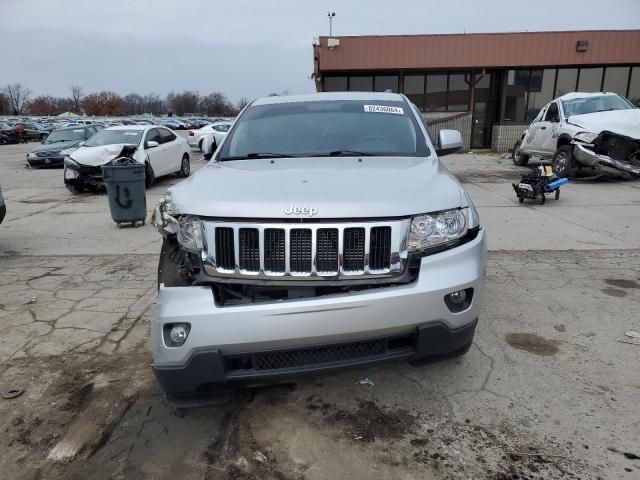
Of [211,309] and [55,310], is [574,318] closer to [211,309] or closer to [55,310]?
[211,309]

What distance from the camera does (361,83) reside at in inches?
902

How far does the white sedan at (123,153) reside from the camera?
1148 cm

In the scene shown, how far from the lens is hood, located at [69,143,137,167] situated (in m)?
11.4

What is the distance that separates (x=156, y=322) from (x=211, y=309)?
0.31 m

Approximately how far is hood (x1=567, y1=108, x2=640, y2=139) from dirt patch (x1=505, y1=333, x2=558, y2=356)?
368 inches

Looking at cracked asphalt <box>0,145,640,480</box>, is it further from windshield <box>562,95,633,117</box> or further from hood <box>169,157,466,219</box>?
windshield <box>562,95,633,117</box>

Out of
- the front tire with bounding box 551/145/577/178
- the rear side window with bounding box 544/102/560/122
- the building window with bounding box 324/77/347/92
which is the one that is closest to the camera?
the front tire with bounding box 551/145/577/178

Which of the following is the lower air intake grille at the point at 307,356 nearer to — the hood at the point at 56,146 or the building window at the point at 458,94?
the hood at the point at 56,146

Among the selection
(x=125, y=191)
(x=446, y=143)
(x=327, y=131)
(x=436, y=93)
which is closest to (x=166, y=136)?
(x=125, y=191)

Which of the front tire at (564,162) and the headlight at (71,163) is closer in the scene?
the headlight at (71,163)

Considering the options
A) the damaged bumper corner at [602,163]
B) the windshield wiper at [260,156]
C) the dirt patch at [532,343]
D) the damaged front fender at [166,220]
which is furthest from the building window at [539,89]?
the damaged front fender at [166,220]

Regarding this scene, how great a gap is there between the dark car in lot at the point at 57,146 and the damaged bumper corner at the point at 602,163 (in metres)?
16.2

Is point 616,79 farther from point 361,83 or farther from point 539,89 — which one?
point 361,83

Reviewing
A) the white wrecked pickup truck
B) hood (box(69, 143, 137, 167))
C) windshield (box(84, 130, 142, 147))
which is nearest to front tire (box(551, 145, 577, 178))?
the white wrecked pickup truck
